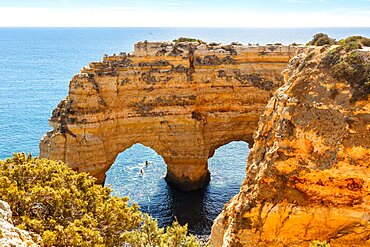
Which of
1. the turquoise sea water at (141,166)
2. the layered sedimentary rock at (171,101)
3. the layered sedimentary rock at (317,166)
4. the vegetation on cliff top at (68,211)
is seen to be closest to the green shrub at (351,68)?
the layered sedimentary rock at (317,166)

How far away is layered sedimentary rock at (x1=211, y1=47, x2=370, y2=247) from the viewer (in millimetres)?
18141

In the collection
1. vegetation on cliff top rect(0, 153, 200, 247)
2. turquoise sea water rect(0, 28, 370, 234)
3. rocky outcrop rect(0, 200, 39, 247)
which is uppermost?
rocky outcrop rect(0, 200, 39, 247)

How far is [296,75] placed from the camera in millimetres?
20656

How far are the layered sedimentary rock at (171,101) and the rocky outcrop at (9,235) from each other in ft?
91.2

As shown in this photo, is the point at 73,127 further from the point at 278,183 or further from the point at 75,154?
the point at 278,183

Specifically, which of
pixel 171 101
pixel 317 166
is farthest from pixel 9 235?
pixel 171 101

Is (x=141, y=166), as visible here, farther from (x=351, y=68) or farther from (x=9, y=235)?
(x=9, y=235)

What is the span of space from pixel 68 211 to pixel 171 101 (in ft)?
90.7

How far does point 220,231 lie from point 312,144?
782cm

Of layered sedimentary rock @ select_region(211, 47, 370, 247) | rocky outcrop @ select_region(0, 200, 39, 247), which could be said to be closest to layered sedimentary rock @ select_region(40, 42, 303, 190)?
layered sedimentary rock @ select_region(211, 47, 370, 247)

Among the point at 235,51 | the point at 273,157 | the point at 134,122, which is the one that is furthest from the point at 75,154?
the point at 273,157

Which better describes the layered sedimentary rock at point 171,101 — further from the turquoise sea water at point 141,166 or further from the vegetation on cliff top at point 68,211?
the vegetation on cliff top at point 68,211

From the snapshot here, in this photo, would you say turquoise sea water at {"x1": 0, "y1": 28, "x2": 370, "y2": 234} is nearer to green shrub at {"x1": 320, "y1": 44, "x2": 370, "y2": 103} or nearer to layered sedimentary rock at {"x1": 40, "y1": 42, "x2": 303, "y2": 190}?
layered sedimentary rock at {"x1": 40, "y1": 42, "x2": 303, "y2": 190}

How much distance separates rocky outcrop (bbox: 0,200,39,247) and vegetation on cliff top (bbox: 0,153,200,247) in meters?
1.10
